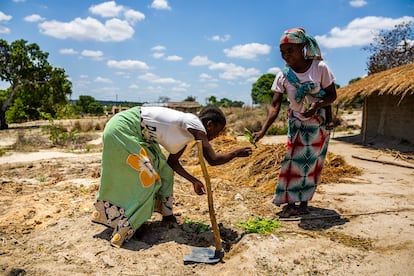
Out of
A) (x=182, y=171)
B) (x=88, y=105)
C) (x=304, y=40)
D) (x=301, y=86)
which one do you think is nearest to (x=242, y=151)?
(x=182, y=171)

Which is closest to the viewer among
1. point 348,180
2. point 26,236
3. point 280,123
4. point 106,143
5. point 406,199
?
point 106,143

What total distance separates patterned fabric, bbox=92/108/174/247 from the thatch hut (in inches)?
306

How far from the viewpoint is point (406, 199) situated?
144 inches

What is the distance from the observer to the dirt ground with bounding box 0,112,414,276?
219 cm

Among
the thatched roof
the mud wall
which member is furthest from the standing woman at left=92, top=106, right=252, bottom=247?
the mud wall

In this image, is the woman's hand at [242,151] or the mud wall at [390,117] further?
the mud wall at [390,117]

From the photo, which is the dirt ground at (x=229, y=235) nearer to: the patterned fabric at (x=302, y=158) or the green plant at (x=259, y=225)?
the green plant at (x=259, y=225)

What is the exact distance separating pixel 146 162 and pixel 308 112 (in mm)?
1419

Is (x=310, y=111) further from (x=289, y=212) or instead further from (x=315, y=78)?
(x=289, y=212)

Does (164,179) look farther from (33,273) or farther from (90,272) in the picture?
(33,273)

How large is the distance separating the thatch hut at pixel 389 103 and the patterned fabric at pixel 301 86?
21.5 feet

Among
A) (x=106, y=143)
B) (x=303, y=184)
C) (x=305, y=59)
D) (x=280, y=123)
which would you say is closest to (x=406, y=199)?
(x=303, y=184)

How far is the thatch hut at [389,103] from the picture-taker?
352 inches

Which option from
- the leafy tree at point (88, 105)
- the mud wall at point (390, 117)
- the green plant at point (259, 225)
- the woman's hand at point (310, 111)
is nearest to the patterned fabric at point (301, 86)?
the woman's hand at point (310, 111)
